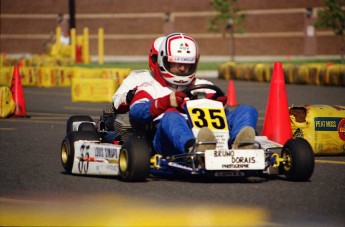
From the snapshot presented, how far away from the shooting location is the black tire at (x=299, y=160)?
8727 mm

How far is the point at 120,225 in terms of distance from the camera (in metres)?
6.66

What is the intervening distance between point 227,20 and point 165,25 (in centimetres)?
693

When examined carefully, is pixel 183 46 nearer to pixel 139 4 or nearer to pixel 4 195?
pixel 4 195

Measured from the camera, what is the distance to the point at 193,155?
332 inches

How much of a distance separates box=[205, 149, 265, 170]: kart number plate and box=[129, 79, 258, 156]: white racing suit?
292 millimetres

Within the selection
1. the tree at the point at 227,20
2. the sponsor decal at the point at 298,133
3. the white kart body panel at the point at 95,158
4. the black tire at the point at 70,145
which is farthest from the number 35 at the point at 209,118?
the tree at the point at 227,20

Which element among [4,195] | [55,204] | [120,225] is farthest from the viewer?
[4,195]

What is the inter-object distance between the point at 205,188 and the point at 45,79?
2113 cm

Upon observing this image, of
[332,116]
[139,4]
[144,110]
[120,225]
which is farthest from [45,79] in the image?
[139,4]

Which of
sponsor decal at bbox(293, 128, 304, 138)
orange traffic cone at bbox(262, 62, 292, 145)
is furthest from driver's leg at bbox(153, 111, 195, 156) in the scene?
sponsor decal at bbox(293, 128, 304, 138)

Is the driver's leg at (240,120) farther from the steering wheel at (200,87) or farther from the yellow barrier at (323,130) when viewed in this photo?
the yellow barrier at (323,130)

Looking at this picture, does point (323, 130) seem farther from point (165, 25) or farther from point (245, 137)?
point (165, 25)

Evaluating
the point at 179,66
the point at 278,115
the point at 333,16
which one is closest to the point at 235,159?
the point at 179,66

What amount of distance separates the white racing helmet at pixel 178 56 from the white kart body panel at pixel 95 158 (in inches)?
35.6
